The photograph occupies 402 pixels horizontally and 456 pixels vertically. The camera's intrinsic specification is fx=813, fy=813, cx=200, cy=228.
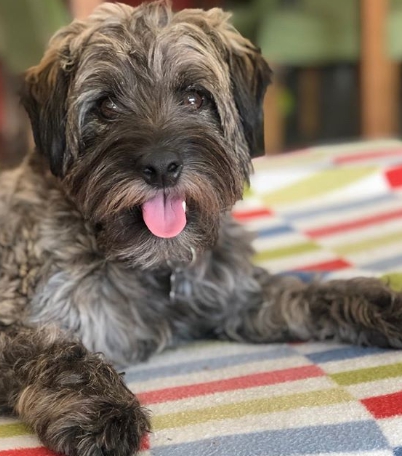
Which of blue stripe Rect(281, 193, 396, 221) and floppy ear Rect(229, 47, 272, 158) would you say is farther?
blue stripe Rect(281, 193, 396, 221)

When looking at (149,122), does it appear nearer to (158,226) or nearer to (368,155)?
(158,226)

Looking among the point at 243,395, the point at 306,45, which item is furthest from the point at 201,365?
the point at 306,45

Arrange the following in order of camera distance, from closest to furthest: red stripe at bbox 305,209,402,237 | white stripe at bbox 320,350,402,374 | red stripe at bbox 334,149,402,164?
white stripe at bbox 320,350,402,374, red stripe at bbox 305,209,402,237, red stripe at bbox 334,149,402,164

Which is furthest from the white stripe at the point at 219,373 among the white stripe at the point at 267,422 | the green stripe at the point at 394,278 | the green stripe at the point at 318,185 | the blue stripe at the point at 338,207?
the green stripe at the point at 318,185

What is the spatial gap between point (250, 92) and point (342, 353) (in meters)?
0.57

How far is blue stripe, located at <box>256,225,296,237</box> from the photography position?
8.38 feet

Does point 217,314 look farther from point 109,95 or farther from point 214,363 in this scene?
point 109,95

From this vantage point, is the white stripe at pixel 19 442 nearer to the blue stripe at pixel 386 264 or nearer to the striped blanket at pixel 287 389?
the striped blanket at pixel 287 389

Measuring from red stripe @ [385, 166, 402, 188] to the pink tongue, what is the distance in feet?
5.07

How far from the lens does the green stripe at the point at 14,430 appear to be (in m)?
1.37

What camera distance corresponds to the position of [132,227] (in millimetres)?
1507

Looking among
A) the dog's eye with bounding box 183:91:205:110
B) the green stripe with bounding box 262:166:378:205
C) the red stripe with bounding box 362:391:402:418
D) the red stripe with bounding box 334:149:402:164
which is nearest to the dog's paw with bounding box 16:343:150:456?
the red stripe with bounding box 362:391:402:418

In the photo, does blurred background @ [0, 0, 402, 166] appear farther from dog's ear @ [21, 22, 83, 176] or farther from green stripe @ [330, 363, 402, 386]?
green stripe @ [330, 363, 402, 386]

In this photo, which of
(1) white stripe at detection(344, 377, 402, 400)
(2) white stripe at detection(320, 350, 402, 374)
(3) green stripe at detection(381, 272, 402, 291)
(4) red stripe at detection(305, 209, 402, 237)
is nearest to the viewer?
(1) white stripe at detection(344, 377, 402, 400)
